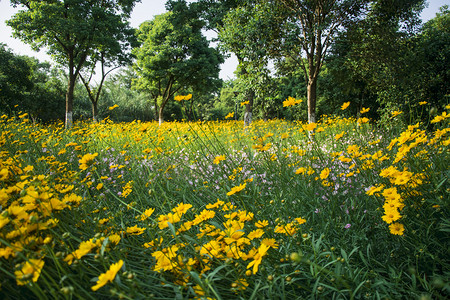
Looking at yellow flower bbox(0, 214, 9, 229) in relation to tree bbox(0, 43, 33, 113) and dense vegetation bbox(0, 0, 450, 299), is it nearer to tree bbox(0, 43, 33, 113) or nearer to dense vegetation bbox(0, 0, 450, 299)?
dense vegetation bbox(0, 0, 450, 299)

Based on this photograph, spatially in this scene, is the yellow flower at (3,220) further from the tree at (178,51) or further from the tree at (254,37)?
the tree at (178,51)

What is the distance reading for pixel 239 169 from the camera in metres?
1.99

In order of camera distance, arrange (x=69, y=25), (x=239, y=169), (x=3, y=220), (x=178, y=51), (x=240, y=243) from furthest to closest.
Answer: (x=178, y=51) → (x=69, y=25) → (x=239, y=169) → (x=240, y=243) → (x=3, y=220)

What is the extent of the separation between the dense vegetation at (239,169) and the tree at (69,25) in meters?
0.10

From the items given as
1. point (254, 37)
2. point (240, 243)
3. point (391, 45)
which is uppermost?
point (254, 37)

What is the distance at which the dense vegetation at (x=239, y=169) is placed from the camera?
1005 millimetres

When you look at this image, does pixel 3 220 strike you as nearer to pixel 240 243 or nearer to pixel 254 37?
pixel 240 243

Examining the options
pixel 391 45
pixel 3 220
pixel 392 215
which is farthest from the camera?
pixel 391 45

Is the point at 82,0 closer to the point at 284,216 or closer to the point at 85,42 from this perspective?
the point at 85,42

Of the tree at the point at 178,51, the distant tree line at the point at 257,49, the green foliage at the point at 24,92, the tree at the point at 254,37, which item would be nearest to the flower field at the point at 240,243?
the distant tree line at the point at 257,49

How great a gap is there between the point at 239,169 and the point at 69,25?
13.5 m

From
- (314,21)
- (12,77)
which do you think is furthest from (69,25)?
(314,21)

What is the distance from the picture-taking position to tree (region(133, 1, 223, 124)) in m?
15.7

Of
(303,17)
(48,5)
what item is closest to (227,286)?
(303,17)
